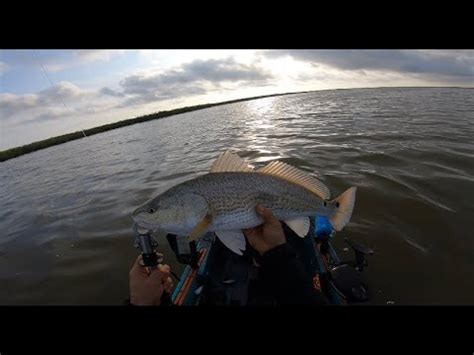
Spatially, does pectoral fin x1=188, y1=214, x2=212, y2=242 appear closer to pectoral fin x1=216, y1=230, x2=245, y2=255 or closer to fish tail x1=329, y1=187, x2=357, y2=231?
pectoral fin x1=216, y1=230, x2=245, y2=255

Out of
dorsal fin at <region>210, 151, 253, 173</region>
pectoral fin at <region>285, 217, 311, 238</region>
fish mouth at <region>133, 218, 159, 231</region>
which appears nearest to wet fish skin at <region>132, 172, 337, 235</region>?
fish mouth at <region>133, 218, 159, 231</region>

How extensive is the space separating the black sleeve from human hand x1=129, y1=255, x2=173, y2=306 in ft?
3.98

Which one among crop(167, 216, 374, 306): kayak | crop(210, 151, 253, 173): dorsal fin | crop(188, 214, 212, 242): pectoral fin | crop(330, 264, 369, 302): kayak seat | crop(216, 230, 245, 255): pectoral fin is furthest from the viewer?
crop(167, 216, 374, 306): kayak

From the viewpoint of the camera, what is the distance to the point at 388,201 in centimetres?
872

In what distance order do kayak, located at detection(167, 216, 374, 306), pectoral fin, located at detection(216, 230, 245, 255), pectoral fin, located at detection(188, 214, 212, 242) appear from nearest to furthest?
pectoral fin, located at detection(188, 214, 212, 242), pectoral fin, located at detection(216, 230, 245, 255), kayak, located at detection(167, 216, 374, 306)

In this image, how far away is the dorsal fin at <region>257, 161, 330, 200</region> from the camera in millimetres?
3225

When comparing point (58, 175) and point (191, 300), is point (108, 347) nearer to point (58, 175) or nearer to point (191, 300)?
point (191, 300)

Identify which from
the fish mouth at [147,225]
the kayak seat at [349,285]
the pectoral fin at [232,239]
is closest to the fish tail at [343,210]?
the pectoral fin at [232,239]

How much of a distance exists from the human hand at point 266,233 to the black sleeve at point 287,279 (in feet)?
0.28

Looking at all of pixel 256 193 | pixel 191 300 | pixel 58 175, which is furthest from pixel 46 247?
pixel 58 175

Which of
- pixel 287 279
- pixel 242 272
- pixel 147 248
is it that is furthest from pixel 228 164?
pixel 242 272

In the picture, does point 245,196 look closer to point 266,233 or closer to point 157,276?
point 266,233

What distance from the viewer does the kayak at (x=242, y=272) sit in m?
4.25
